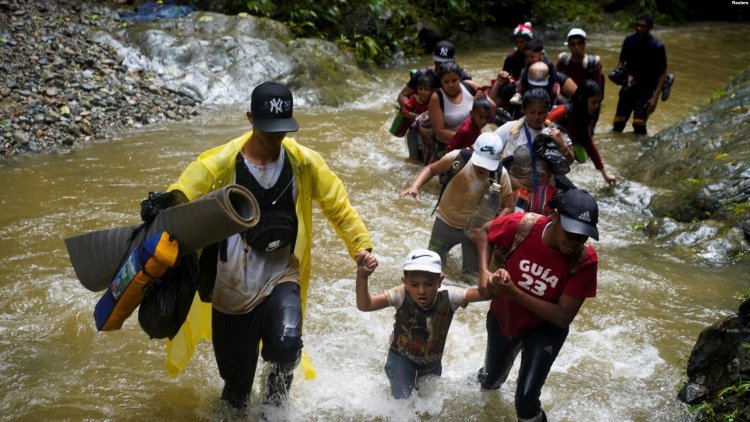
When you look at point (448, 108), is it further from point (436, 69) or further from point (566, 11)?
point (566, 11)

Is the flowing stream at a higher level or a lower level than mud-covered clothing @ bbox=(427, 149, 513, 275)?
lower

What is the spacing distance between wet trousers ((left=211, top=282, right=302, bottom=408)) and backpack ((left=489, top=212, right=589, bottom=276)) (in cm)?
113

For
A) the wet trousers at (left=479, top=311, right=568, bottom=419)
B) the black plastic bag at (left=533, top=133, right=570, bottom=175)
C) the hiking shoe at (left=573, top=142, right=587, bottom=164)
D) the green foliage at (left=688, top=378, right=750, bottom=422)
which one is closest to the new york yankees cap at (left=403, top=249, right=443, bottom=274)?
the wet trousers at (left=479, top=311, right=568, bottom=419)

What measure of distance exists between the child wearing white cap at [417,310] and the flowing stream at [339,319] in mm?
233

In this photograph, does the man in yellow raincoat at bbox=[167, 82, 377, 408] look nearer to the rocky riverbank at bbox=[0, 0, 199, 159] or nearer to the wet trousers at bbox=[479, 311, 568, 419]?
the wet trousers at bbox=[479, 311, 568, 419]

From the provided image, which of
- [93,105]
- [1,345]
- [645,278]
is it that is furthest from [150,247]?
[93,105]

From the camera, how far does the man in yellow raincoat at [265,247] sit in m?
3.81

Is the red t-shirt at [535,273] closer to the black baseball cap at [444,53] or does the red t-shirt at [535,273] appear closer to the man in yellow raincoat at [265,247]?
the man in yellow raincoat at [265,247]

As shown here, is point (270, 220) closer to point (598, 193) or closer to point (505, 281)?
point (505, 281)

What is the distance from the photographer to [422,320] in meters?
Result: 4.38

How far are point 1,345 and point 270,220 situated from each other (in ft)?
8.51

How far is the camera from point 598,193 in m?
8.92

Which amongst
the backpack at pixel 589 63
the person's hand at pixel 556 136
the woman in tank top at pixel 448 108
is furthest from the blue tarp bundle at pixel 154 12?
the person's hand at pixel 556 136

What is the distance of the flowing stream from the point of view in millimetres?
4770
